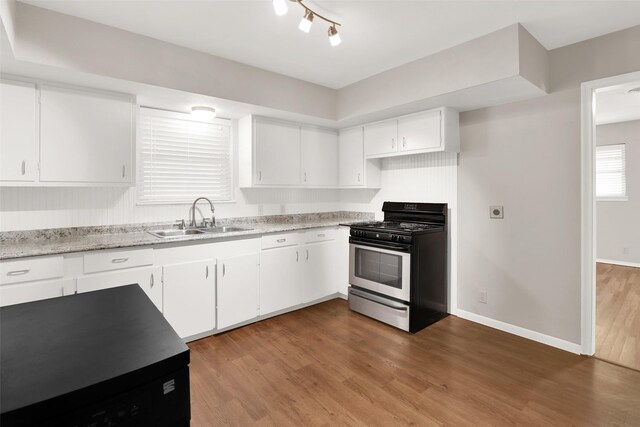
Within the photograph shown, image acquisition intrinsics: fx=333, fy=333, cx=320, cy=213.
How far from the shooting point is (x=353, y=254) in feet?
12.1

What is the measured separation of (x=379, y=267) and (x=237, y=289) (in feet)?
4.67

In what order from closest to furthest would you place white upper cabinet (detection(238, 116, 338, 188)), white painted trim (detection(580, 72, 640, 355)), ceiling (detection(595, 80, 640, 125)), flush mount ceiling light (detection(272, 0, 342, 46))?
flush mount ceiling light (detection(272, 0, 342, 46)) → white painted trim (detection(580, 72, 640, 355)) → white upper cabinet (detection(238, 116, 338, 188)) → ceiling (detection(595, 80, 640, 125))

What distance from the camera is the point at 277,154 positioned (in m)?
3.79

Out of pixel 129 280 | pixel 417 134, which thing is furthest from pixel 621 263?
pixel 129 280

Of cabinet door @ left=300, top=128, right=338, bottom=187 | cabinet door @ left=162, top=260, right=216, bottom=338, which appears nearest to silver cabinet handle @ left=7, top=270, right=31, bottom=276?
cabinet door @ left=162, top=260, right=216, bottom=338

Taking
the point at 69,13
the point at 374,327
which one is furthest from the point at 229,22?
the point at 374,327

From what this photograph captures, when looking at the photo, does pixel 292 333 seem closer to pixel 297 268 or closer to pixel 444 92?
pixel 297 268

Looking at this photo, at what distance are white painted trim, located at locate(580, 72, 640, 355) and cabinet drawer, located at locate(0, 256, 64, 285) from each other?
12.8 ft

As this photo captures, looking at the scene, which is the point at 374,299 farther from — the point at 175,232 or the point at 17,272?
the point at 17,272

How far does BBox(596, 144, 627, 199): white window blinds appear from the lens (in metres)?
5.63

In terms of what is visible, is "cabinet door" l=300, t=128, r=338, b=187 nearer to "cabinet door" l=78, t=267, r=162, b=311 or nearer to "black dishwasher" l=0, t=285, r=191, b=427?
"cabinet door" l=78, t=267, r=162, b=311

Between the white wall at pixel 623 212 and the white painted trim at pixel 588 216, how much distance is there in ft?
13.4

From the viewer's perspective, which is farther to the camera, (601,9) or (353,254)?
(353,254)

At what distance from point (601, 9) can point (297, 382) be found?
10.7 ft
